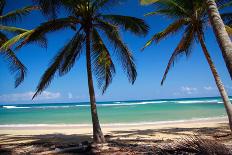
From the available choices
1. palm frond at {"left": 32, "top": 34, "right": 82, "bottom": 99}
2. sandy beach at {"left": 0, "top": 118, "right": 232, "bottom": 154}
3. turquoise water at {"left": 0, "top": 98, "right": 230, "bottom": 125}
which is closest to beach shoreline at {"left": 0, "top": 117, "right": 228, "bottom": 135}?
sandy beach at {"left": 0, "top": 118, "right": 232, "bottom": 154}

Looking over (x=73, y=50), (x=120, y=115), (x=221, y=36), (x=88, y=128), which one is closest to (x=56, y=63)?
(x=73, y=50)

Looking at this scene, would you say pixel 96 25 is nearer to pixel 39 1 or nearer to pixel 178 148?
pixel 39 1

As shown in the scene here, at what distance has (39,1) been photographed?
7.90m

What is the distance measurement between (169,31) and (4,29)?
6.42m

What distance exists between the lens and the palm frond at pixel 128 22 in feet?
34.2

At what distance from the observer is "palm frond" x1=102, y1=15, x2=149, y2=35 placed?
1044cm

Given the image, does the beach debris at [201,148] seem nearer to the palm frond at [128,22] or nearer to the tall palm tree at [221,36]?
the tall palm tree at [221,36]

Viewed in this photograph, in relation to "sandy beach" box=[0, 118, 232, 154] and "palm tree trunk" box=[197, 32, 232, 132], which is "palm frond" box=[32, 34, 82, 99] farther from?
"palm tree trunk" box=[197, 32, 232, 132]

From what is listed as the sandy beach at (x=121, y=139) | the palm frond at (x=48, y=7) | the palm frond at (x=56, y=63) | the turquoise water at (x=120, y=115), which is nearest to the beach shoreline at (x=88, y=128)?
the sandy beach at (x=121, y=139)

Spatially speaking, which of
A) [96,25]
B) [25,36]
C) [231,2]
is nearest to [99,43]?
[96,25]

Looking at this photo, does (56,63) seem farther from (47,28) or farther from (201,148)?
(201,148)

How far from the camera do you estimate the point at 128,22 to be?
34.3 feet

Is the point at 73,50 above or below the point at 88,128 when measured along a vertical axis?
above

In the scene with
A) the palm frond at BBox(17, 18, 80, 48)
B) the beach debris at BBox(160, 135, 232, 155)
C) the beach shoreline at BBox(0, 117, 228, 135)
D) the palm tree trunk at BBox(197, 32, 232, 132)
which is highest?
the palm frond at BBox(17, 18, 80, 48)
